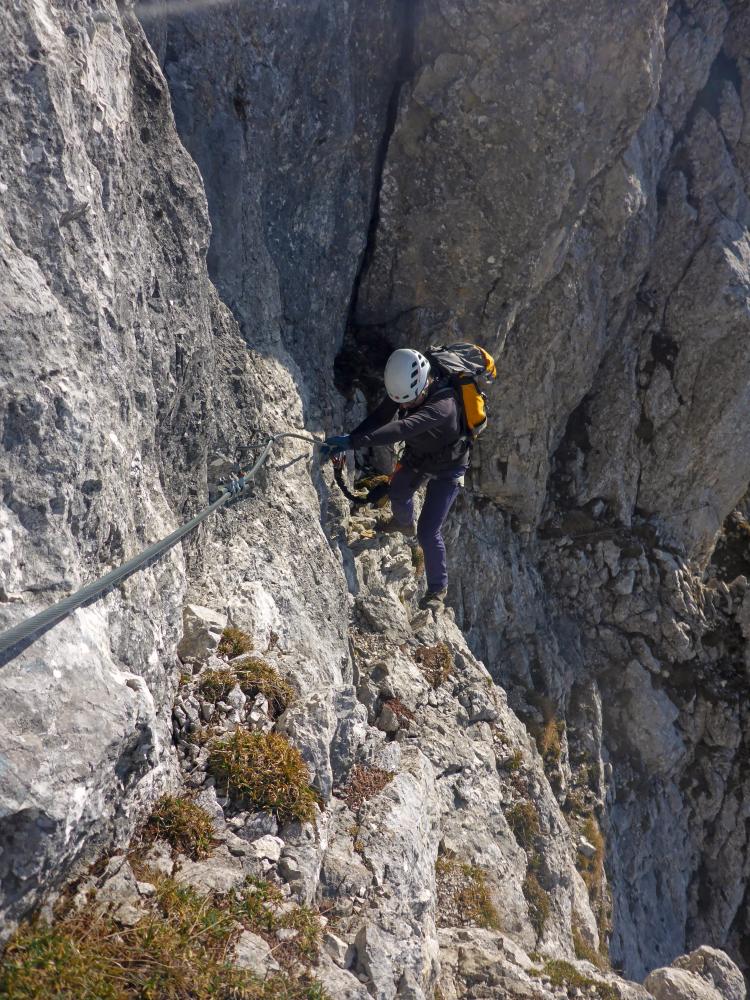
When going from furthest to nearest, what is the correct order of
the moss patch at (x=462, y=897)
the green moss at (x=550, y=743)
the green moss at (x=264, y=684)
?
1. the green moss at (x=550, y=743)
2. the moss patch at (x=462, y=897)
3. the green moss at (x=264, y=684)

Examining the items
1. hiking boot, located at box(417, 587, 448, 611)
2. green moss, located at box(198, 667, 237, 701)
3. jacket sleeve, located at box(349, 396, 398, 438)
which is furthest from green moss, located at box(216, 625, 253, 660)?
hiking boot, located at box(417, 587, 448, 611)

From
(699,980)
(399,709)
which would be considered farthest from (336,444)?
(699,980)

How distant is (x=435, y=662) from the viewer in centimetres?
1197

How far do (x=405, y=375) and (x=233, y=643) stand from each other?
4358 mm

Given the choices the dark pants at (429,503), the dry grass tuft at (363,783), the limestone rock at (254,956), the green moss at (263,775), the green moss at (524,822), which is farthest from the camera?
the green moss at (524,822)

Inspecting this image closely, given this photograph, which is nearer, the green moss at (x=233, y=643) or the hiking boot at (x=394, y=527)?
the green moss at (x=233, y=643)

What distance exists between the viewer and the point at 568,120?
12.9 metres

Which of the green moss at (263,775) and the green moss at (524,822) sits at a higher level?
the green moss at (524,822)

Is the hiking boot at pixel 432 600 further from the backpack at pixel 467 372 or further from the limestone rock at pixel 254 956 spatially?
the limestone rock at pixel 254 956

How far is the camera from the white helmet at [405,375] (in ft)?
32.0

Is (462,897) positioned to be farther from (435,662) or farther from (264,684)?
(264,684)

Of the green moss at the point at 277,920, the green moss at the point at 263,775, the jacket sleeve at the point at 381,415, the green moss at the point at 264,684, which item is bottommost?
the green moss at the point at 277,920

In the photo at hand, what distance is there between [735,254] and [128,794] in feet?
67.0

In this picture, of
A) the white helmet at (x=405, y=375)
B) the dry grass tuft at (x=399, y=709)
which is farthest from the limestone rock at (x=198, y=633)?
the white helmet at (x=405, y=375)
